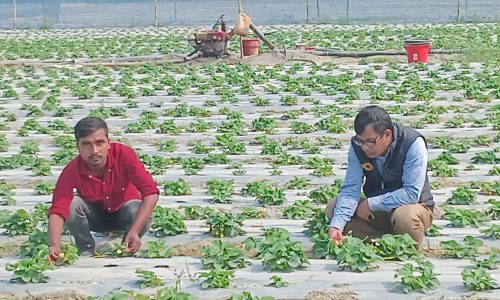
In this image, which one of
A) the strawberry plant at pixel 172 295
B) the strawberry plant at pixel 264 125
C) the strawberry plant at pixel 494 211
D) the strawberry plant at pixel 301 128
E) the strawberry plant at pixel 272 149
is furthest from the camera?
the strawberry plant at pixel 264 125

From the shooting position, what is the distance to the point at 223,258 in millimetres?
5492

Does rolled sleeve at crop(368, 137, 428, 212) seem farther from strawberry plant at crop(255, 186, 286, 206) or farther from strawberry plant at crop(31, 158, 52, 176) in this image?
strawberry plant at crop(31, 158, 52, 176)

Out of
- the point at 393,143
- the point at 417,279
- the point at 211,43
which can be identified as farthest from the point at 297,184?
the point at 211,43

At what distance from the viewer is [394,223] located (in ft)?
18.6

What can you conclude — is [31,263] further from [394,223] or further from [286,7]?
[286,7]

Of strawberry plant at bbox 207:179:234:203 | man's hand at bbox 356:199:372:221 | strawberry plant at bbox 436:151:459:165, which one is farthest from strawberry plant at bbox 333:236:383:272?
strawberry plant at bbox 436:151:459:165

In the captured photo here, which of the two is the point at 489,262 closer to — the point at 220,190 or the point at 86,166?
the point at 86,166

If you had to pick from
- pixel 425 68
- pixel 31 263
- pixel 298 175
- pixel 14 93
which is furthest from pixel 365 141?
pixel 425 68

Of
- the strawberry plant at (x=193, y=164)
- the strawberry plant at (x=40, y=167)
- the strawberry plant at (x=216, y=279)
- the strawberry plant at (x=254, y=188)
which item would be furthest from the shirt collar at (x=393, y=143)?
the strawberry plant at (x=40, y=167)

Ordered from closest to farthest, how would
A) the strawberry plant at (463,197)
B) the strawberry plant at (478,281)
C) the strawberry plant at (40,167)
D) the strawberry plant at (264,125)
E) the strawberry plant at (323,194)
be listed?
the strawberry plant at (478,281)
the strawberry plant at (463,197)
the strawberry plant at (323,194)
the strawberry plant at (40,167)
the strawberry plant at (264,125)

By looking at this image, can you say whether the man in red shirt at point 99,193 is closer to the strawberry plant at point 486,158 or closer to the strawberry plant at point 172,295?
the strawberry plant at point 172,295

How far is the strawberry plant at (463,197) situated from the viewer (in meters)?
7.07

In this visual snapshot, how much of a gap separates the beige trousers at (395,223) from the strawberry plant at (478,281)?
64cm

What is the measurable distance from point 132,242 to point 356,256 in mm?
1405
